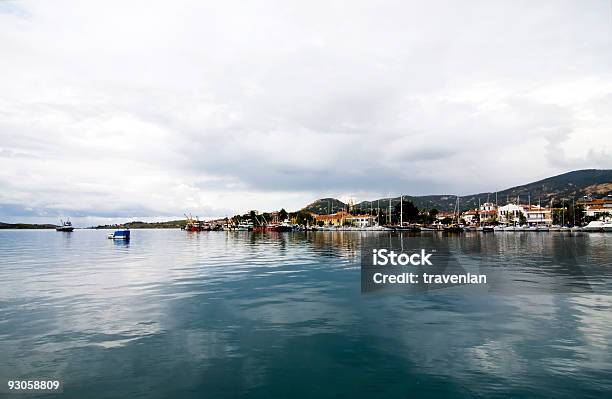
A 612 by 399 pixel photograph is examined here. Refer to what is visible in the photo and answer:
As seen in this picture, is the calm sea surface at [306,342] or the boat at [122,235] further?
the boat at [122,235]

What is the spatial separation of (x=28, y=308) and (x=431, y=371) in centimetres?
2535

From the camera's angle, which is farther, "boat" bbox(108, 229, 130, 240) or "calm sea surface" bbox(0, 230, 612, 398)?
"boat" bbox(108, 229, 130, 240)

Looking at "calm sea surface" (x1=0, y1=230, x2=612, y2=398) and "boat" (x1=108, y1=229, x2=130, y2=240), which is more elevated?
"boat" (x1=108, y1=229, x2=130, y2=240)

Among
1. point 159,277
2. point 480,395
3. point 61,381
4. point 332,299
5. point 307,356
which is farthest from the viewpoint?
point 159,277

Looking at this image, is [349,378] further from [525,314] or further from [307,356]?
[525,314]

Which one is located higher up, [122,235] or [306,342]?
[122,235]

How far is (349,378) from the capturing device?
1372 cm

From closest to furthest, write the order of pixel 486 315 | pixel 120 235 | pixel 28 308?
pixel 486 315 < pixel 28 308 < pixel 120 235

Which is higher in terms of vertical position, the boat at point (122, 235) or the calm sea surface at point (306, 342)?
the boat at point (122, 235)

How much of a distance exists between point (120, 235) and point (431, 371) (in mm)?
144506

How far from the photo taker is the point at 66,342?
1786 centimetres

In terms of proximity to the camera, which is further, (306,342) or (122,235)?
(122,235)

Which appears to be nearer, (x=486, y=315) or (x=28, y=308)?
(x=486, y=315)

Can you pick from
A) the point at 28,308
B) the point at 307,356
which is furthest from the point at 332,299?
the point at 28,308
